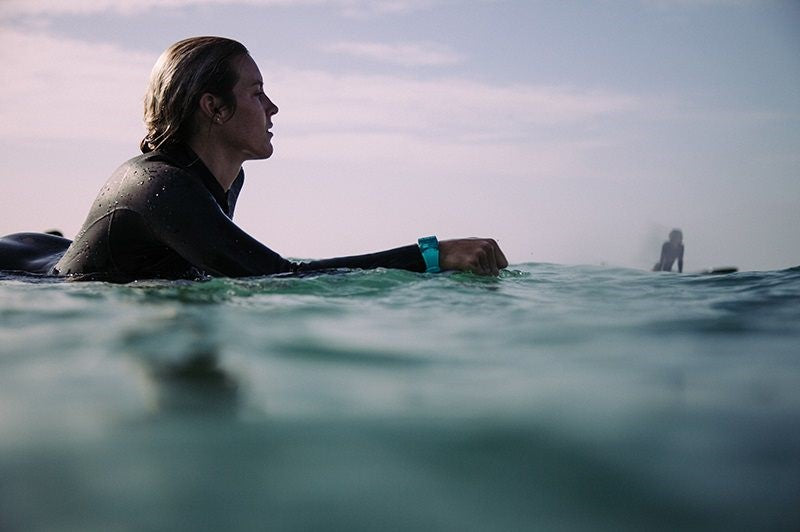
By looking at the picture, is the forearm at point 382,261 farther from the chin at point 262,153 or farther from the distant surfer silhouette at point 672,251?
the distant surfer silhouette at point 672,251

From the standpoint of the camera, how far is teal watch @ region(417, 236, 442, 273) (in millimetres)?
3393

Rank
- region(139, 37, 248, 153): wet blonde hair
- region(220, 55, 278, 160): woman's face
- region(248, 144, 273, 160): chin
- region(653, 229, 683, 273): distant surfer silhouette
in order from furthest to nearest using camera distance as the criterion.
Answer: region(653, 229, 683, 273): distant surfer silhouette < region(248, 144, 273, 160): chin < region(220, 55, 278, 160): woman's face < region(139, 37, 248, 153): wet blonde hair

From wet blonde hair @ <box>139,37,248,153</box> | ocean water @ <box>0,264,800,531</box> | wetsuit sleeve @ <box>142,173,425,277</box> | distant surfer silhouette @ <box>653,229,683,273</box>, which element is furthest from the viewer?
distant surfer silhouette @ <box>653,229,683,273</box>

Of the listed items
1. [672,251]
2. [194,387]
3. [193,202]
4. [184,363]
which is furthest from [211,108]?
[672,251]

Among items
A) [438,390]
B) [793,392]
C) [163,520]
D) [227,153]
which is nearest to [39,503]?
[163,520]

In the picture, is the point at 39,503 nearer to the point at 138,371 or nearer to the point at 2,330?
the point at 138,371

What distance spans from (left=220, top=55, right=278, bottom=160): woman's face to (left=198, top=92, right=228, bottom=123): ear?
3 cm

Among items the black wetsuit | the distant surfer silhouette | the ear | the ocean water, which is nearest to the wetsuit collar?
the black wetsuit

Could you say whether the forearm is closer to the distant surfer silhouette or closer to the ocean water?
the ocean water

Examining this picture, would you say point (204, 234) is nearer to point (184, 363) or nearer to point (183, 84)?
point (183, 84)

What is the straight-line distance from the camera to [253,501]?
Result: 38.4 inches

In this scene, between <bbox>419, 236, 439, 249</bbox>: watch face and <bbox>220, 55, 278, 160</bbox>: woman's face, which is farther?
<bbox>220, 55, 278, 160</bbox>: woman's face

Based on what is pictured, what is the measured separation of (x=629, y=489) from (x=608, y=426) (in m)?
0.23

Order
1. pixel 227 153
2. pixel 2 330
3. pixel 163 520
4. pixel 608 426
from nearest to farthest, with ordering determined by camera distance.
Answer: pixel 163 520, pixel 608 426, pixel 2 330, pixel 227 153
